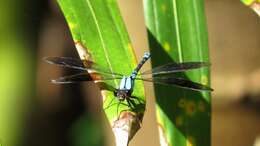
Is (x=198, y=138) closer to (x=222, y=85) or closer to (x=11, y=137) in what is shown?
(x=11, y=137)

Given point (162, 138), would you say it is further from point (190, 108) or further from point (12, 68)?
point (12, 68)

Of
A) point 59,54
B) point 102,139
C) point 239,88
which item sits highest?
point 59,54

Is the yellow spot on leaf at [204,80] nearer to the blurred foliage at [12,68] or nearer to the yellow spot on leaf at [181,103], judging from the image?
the yellow spot on leaf at [181,103]

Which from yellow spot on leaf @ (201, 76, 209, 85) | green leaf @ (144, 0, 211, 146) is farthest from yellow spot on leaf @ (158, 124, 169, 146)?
yellow spot on leaf @ (201, 76, 209, 85)

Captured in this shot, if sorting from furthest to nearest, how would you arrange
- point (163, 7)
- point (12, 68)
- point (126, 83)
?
1. point (12, 68)
2. point (163, 7)
3. point (126, 83)

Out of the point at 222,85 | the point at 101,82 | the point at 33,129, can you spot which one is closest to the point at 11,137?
the point at 101,82

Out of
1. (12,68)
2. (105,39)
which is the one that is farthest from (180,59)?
(12,68)

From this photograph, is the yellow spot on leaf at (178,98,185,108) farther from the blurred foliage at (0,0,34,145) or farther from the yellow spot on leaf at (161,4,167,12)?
the blurred foliage at (0,0,34,145)
